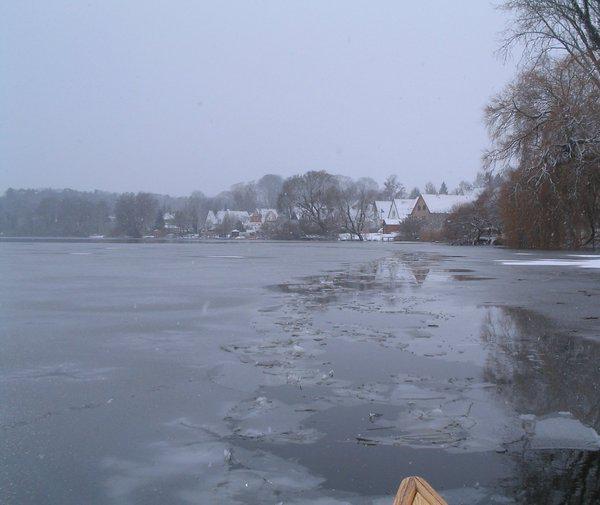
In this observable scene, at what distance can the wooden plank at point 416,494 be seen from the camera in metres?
2.11

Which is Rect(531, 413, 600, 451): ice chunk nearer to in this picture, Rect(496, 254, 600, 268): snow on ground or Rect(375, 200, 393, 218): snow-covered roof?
Rect(496, 254, 600, 268): snow on ground

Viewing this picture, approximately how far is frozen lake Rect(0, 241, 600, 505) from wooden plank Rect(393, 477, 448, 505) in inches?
64.7

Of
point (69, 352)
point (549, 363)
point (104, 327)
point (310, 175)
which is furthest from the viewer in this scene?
point (310, 175)

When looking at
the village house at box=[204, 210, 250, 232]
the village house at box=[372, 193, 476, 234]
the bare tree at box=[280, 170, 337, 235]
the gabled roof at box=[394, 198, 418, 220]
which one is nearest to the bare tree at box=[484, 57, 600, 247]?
the bare tree at box=[280, 170, 337, 235]

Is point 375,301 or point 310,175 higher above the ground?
point 310,175

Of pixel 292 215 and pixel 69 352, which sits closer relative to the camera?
pixel 69 352

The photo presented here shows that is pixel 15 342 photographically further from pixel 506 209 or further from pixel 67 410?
pixel 506 209

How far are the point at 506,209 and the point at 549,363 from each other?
152ft

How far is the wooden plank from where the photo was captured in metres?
2.11

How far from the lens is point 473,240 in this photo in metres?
72.3

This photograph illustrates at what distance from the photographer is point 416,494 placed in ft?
7.11

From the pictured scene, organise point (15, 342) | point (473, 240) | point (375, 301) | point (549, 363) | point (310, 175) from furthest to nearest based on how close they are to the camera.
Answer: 1. point (310, 175)
2. point (473, 240)
3. point (375, 301)
4. point (15, 342)
5. point (549, 363)

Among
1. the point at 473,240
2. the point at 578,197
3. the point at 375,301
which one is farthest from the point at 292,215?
the point at 375,301

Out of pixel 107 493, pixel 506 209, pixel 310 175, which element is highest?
pixel 310 175
